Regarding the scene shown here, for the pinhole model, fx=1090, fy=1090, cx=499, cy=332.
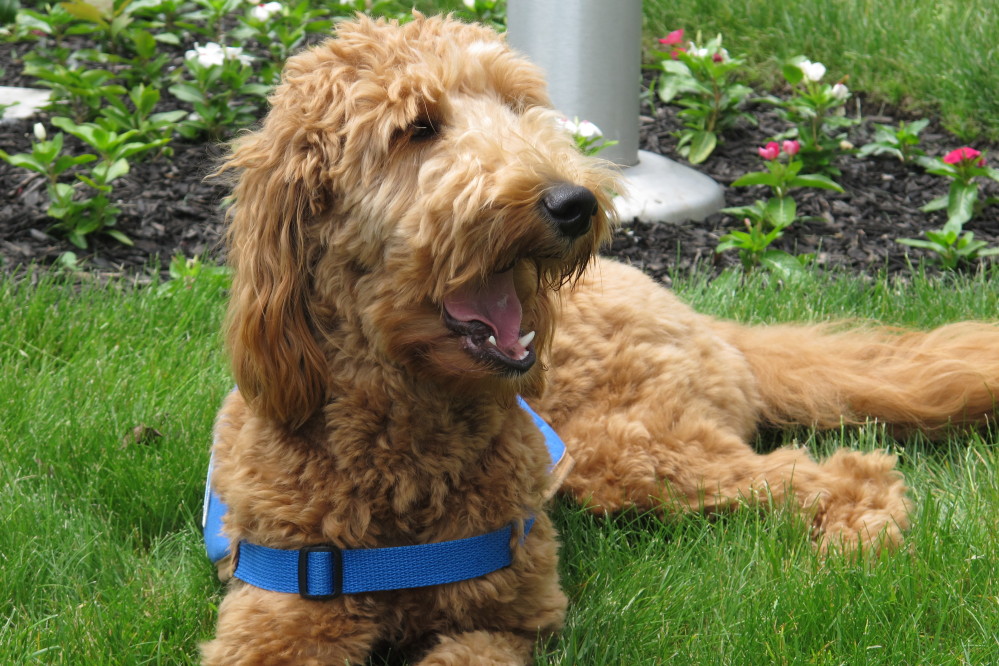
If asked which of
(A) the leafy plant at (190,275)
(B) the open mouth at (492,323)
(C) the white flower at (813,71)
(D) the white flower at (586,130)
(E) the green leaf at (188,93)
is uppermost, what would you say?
(B) the open mouth at (492,323)

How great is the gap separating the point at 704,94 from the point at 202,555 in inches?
157

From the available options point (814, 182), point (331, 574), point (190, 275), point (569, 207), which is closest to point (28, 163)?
point (190, 275)

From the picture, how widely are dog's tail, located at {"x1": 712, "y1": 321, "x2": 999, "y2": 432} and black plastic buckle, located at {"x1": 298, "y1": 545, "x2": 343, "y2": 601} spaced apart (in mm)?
1815

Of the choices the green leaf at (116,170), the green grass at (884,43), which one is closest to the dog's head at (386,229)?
the green leaf at (116,170)

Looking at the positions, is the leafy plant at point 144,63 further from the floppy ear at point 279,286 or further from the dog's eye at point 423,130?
the dog's eye at point 423,130

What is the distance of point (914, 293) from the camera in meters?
4.57

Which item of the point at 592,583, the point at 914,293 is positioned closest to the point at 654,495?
the point at 592,583

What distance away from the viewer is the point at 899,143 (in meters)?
5.67

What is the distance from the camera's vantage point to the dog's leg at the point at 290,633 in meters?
2.41

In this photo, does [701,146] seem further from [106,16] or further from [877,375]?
[106,16]

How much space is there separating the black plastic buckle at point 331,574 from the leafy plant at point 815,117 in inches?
156

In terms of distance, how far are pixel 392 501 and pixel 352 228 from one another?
0.63 metres

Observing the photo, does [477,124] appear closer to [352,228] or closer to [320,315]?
[352,228]

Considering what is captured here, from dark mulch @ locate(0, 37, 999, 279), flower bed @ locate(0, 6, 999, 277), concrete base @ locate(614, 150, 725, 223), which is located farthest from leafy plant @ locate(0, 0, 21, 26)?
concrete base @ locate(614, 150, 725, 223)
